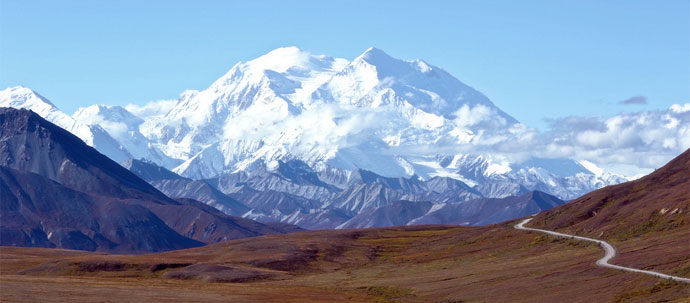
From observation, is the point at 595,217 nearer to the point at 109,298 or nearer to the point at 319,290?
the point at 319,290

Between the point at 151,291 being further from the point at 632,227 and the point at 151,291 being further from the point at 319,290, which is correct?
the point at 632,227

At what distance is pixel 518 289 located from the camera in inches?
4798

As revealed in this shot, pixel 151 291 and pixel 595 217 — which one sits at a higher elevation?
pixel 595 217

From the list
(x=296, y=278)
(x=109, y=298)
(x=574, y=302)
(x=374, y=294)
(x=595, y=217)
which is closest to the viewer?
(x=574, y=302)

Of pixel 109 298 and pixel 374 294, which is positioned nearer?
pixel 109 298

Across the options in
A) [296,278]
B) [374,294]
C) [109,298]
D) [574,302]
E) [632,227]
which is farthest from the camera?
[296,278]

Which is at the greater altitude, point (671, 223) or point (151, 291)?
point (671, 223)

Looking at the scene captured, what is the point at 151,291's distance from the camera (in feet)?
436

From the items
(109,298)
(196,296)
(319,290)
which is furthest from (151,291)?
(319,290)

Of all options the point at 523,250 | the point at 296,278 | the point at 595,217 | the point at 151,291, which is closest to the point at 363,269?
the point at 296,278

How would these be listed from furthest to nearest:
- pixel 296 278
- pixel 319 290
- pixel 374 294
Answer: pixel 296 278
pixel 319 290
pixel 374 294

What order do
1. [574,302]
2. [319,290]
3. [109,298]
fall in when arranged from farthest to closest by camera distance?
[319,290], [109,298], [574,302]

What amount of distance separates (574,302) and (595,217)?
96246 millimetres

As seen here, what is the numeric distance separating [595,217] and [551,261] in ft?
185
